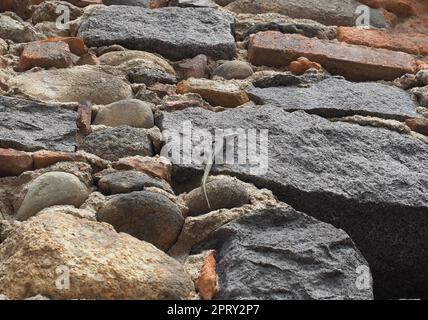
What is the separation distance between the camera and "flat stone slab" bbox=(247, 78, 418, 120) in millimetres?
2715

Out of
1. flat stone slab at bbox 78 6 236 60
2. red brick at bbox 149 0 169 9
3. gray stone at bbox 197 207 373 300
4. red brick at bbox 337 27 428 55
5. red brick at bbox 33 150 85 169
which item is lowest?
red brick at bbox 337 27 428 55

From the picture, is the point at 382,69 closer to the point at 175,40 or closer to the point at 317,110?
the point at 317,110

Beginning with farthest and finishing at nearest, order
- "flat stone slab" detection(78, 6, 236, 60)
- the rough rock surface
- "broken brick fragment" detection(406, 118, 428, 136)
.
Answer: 1. "flat stone slab" detection(78, 6, 236, 60)
2. "broken brick fragment" detection(406, 118, 428, 136)
3. the rough rock surface

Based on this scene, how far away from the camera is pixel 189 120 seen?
8.16 ft

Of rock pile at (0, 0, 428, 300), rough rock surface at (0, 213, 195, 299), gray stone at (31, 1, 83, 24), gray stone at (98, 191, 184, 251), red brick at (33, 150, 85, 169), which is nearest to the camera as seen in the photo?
rough rock surface at (0, 213, 195, 299)

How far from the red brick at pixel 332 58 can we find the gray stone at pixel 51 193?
1.22m

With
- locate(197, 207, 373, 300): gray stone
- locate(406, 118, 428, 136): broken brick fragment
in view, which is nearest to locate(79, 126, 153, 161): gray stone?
locate(197, 207, 373, 300): gray stone

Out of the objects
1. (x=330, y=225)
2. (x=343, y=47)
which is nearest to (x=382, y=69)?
(x=343, y=47)

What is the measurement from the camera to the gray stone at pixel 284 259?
174cm

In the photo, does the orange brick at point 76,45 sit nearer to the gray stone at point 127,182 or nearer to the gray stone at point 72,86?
the gray stone at point 72,86

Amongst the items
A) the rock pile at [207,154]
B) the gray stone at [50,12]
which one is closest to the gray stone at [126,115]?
the rock pile at [207,154]

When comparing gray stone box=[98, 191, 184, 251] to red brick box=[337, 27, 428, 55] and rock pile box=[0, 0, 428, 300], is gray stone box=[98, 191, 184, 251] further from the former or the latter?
red brick box=[337, 27, 428, 55]

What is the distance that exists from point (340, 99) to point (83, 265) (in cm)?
134

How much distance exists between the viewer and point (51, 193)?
1.99 meters
